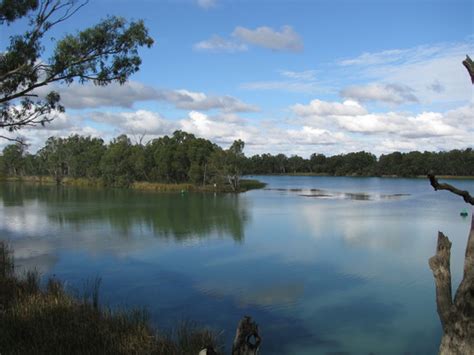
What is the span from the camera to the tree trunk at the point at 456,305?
284 cm

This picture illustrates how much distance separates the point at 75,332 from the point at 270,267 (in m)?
8.48

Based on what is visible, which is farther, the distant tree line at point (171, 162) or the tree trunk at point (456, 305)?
the distant tree line at point (171, 162)

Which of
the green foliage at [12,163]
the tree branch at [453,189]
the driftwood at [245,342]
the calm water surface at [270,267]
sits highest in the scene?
the green foliage at [12,163]

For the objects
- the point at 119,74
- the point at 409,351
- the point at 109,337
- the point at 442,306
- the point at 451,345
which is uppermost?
the point at 119,74

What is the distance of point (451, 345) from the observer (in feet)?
9.61

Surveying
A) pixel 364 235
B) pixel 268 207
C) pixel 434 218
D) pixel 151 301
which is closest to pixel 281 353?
pixel 151 301

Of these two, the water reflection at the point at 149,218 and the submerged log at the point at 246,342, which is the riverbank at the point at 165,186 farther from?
the submerged log at the point at 246,342

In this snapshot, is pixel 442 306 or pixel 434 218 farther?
pixel 434 218

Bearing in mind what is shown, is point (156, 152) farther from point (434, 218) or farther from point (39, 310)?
point (39, 310)

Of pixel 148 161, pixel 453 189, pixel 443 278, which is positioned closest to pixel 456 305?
pixel 443 278

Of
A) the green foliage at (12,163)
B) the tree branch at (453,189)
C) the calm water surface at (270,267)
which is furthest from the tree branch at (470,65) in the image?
A: the green foliage at (12,163)

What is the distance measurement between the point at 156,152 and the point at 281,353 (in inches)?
2050

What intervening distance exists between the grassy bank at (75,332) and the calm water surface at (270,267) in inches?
73.9

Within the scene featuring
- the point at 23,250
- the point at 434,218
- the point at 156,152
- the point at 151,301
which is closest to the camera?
the point at 151,301
